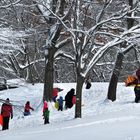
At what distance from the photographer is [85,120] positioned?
70.0 ft

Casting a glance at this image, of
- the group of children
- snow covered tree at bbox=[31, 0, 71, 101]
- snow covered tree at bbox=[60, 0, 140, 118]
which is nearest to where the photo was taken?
snow covered tree at bbox=[60, 0, 140, 118]

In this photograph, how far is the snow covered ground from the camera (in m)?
16.2

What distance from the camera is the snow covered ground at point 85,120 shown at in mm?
16188

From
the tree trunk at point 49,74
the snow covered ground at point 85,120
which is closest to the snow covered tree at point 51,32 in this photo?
the tree trunk at point 49,74

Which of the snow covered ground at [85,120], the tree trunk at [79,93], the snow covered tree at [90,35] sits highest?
the snow covered tree at [90,35]

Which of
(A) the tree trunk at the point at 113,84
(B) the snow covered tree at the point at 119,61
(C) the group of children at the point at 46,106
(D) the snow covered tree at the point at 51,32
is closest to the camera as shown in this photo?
(C) the group of children at the point at 46,106

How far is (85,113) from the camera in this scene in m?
25.5

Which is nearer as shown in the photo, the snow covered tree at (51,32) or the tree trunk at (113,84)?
the snow covered tree at (51,32)

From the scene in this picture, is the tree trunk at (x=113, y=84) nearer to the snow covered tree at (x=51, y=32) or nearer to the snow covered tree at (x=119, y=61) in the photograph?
the snow covered tree at (x=119, y=61)

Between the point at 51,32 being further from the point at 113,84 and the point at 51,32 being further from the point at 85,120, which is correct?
the point at 85,120

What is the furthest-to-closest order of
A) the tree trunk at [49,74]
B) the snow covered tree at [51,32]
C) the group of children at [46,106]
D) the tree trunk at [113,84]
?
the tree trunk at [49,74], the tree trunk at [113,84], the snow covered tree at [51,32], the group of children at [46,106]

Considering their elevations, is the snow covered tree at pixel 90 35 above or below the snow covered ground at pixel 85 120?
above

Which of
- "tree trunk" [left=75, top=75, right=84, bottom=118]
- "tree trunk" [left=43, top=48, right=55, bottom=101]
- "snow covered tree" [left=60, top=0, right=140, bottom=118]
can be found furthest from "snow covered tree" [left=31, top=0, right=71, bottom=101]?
"tree trunk" [left=75, top=75, right=84, bottom=118]

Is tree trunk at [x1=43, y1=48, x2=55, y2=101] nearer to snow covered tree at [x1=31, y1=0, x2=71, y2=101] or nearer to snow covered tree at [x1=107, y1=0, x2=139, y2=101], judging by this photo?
snow covered tree at [x1=31, y1=0, x2=71, y2=101]
